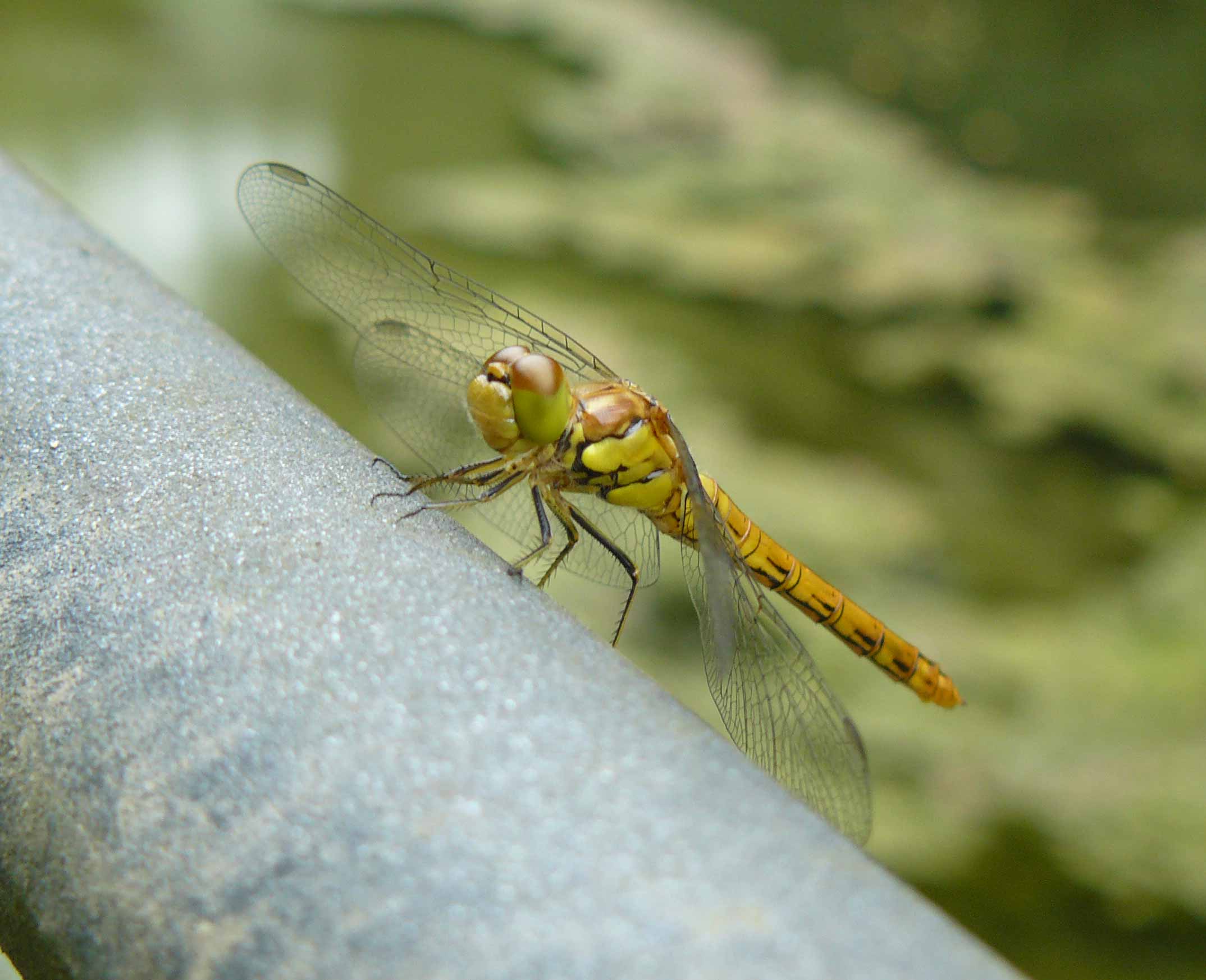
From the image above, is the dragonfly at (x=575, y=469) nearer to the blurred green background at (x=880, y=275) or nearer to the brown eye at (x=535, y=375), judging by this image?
the brown eye at (x=535, y=375)

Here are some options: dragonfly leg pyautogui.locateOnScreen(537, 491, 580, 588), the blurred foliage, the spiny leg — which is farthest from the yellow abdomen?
the blurred foliage

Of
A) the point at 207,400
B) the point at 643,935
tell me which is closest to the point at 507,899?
the point at 643,935

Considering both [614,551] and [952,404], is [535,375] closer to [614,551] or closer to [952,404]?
[614,551]

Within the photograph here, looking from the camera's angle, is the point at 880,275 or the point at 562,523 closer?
the point at 562,523

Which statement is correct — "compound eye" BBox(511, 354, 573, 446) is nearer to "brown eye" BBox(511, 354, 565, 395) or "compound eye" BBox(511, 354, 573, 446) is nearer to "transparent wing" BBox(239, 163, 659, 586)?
"brown eye" BBox(511, 354, 565, 395)

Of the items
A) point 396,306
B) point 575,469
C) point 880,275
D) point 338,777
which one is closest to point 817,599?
point 575,469

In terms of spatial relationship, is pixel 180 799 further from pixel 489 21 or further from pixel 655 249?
pixel 489 21

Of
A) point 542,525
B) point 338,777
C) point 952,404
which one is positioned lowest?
point 338,777

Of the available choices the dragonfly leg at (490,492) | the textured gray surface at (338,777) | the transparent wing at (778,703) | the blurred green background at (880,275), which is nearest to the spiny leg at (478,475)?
the dragonfly leg at (490,492)
